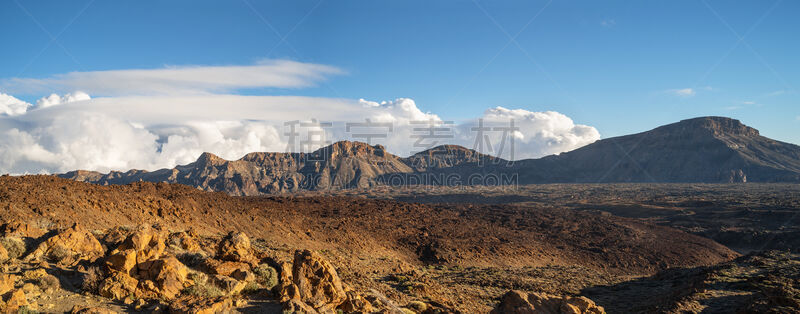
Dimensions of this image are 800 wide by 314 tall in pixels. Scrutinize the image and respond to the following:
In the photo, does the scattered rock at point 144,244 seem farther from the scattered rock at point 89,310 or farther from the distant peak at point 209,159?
the distant peak at point 209,159

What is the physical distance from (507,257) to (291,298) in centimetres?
2212

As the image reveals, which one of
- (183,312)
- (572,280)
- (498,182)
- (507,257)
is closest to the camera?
(183,312)

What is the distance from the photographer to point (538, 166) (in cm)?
16025

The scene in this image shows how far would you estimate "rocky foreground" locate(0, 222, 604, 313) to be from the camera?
7.52 m

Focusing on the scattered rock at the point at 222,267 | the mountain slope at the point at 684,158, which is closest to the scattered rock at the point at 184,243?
the scattered rock at the point at 222,267

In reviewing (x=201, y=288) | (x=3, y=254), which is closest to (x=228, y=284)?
(x=201, y=288)

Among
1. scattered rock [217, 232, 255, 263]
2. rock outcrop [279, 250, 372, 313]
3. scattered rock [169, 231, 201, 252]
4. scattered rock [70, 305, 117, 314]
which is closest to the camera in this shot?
scattered rock [70, 305, 117, 314]

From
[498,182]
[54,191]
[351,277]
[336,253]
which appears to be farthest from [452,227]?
[498,182]

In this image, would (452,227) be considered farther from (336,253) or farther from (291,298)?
(291,298)

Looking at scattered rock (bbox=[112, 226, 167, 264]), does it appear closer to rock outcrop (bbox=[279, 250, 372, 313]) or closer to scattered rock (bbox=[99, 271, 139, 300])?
scattered rock (bbox=[99, 271, 139, 300])

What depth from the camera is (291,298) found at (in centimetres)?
879

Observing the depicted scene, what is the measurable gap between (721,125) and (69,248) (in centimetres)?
17883

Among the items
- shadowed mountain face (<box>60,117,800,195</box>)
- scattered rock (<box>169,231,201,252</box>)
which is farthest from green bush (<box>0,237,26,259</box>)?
shadowed mountain face (<box>60,117,800,195</box>)

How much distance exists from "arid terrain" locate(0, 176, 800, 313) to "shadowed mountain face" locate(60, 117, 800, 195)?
9385 cm
